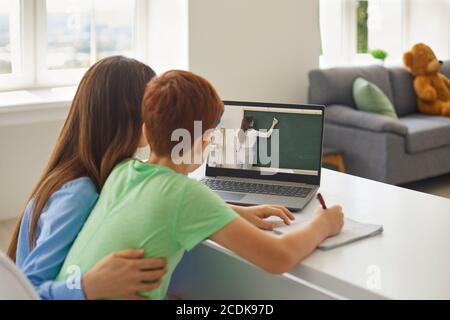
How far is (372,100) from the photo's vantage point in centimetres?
518

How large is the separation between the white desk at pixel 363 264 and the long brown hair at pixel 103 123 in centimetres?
Answer: 31

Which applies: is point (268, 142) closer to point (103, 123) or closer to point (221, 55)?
point (103, 123)

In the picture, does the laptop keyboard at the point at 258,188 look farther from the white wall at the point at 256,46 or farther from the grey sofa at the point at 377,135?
the grey sofa at the point at 377,135

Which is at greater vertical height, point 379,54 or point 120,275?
point 379,54

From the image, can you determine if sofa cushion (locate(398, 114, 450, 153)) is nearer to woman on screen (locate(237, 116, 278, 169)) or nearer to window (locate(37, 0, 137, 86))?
window (locate(37, 0, 137, 86))

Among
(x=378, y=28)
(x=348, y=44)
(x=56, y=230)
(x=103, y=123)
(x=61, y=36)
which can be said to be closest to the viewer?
A: (x=56, y=230)

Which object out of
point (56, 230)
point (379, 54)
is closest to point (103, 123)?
point (56, 230)

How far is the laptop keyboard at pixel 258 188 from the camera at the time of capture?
198cm

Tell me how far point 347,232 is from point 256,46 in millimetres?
3498

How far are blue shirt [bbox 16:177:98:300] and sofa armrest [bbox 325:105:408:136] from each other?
11.2 ft

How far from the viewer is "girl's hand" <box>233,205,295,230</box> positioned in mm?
1705

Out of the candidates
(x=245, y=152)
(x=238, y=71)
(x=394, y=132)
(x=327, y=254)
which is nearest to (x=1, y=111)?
(x=238, y=71)
